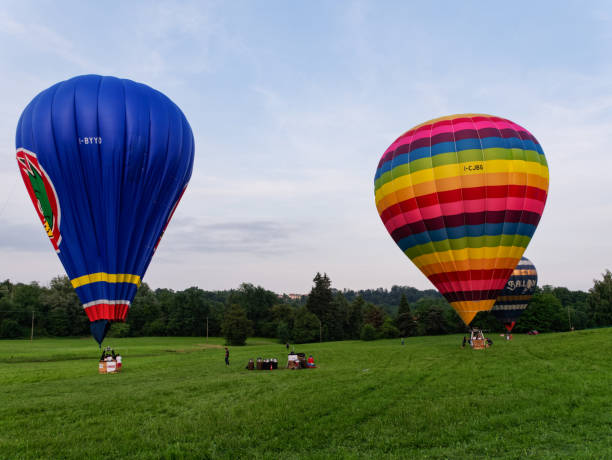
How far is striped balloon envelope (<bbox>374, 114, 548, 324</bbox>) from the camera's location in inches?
987

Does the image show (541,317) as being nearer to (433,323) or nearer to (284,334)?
(433,323)

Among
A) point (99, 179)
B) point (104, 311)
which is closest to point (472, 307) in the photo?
point (104, 311)

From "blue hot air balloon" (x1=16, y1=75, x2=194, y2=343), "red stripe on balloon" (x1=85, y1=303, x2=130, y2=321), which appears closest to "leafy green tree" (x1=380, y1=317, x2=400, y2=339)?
"blue hot air balloon" (x1=16, y1=75, x2=194, y2=343)

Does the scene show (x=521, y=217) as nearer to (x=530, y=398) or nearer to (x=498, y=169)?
(x=498, y=169)

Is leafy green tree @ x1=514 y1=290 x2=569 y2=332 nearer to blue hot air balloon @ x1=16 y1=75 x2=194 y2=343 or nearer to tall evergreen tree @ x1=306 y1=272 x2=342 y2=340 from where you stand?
tall evergreen tree @ x1=306 y1=272 x2=342 y2=340

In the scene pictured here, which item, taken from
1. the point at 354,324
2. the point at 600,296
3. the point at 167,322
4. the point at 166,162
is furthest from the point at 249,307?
the point at 166,162

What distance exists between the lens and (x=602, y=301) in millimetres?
70312

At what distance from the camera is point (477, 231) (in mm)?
25172

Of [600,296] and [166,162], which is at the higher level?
[166,162]

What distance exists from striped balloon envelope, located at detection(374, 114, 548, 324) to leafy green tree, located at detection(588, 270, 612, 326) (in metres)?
55.7

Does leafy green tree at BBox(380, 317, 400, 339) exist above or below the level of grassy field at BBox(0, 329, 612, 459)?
below

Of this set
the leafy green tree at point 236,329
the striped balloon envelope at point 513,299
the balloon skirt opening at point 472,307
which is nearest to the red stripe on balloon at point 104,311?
the balloon skirt opening at point 472,307

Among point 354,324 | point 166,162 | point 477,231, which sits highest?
point 166,162

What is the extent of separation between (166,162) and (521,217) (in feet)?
65.8
